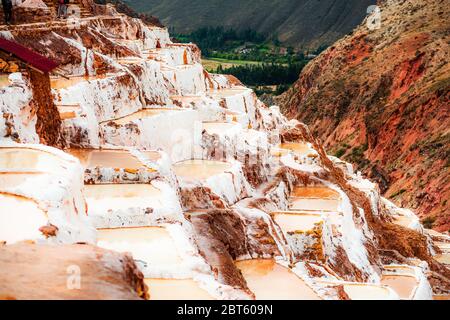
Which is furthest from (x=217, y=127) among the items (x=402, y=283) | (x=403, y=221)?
(x=403, y=221)

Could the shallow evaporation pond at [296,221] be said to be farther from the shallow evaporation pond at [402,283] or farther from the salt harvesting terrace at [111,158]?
the salt harvesting terrace at [111,158]

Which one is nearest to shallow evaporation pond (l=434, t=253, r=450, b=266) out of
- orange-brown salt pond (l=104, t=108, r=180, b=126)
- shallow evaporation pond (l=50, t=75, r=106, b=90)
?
orange-brown salt pond (l=104, t=108, r=180, b=126)

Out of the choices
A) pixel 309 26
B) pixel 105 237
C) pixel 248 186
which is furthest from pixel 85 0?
pixel 309 26

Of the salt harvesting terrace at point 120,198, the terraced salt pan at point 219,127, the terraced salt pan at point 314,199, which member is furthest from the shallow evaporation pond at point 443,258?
the salt harvesting terrace at point 120,198

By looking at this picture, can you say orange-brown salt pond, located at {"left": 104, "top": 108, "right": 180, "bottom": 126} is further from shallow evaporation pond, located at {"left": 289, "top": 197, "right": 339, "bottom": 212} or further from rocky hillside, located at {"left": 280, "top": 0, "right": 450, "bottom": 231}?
rocky hillside, located at {"left": 280, "top": 0, "right": 450, "bottom": 231}

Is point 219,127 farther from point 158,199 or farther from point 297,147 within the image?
point 158,199

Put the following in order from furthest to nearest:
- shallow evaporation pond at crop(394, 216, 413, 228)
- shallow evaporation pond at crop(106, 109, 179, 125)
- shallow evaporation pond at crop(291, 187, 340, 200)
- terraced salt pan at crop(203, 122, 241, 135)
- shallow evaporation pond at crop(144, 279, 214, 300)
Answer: shallow evaporation pond at crop(394, 216, 413, 228) → shallow evaporation pond at crop(291, 187, 340, 200) → terraced salt pan at crop(203, 122, 241, 135) → shallow evaporation pond at crop(106, 109, 179, 125) → shallow evaporation pond at crop(144, 279, 214, 300)
